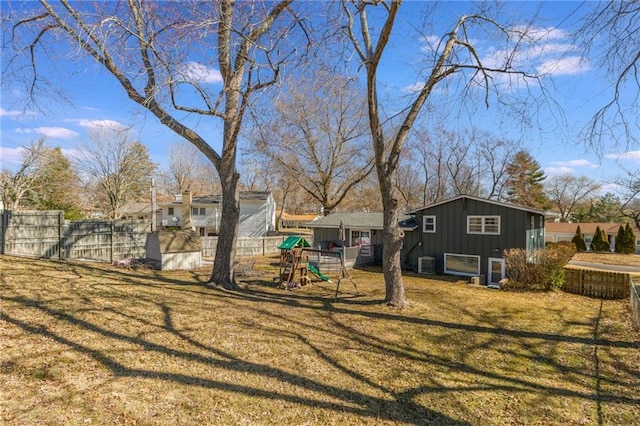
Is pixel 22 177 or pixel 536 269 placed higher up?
pixel 22 177

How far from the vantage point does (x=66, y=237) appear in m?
13.4

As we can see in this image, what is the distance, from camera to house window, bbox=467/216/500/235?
15.0m

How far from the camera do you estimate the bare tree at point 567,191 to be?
45.5m

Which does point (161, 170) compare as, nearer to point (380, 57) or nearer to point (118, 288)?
point (118, 288)

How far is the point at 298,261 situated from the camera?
11.6 metres

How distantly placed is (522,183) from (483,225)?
77.1 ft

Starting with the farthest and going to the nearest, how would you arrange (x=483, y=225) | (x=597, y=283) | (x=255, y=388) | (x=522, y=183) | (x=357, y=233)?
(x=522, y=183), (x=357, y=233), (x=483, y=225), (x=597, y=283), (x=255, y=388)

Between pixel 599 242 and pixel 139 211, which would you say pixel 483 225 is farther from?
pixel 139 211

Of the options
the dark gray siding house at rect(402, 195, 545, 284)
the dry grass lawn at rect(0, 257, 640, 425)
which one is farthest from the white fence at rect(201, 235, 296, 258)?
the dry grass lawn at rect(0, 257, 640, 425)

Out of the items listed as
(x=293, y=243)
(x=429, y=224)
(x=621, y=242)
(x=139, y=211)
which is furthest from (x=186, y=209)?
(x=621, y=242)

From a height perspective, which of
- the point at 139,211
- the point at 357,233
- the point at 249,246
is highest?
the point at 139,211

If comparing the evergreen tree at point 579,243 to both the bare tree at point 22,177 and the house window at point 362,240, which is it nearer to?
the house window at point 362,240

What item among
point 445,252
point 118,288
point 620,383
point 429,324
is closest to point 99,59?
point 118,288

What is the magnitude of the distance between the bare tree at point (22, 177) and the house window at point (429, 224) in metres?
29.6
